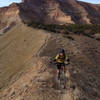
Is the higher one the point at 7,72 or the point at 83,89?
the point at 83,89

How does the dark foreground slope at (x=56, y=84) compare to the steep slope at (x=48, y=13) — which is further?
the steep slope at (x=48, y=13)

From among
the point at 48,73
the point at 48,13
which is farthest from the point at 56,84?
the point at 48,13

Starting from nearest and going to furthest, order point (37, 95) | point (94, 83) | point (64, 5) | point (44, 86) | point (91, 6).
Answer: point (37, 95) → point (44, 86) → point (94, 83) → point (64, 5) → point (91, 6)

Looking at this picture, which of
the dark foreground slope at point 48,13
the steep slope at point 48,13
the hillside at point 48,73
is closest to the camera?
the hillside at point 48,73

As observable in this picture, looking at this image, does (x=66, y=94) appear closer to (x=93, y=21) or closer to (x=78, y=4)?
(x=93, y=21)

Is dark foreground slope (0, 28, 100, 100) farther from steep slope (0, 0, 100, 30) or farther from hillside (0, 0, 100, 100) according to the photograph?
steep slope (0, 0, 100, 30)

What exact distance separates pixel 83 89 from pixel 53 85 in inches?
59.2

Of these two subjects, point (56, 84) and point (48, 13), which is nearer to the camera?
point (56, 84)

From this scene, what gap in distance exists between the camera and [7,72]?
1435 cm

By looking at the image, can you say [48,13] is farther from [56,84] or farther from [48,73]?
[56,84]

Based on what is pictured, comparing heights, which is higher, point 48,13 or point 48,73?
point 48,73

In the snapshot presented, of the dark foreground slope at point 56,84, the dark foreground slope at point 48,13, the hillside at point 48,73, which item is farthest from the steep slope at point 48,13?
the dark foreground slope at point 56,84

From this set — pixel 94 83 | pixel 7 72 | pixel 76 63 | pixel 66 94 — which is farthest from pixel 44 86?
pixel 7 72

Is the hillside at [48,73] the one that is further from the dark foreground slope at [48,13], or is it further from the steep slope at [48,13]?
the steep slope at [48,13]
